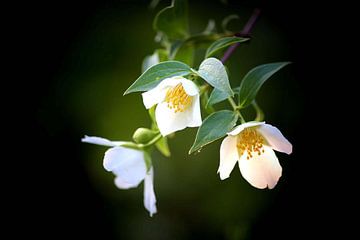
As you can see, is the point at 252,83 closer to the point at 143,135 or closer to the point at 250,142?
the point at 250,142

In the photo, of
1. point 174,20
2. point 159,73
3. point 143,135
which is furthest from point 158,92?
point 174,20

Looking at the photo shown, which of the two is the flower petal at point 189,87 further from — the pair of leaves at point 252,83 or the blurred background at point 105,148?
the blurred background at point 105,148

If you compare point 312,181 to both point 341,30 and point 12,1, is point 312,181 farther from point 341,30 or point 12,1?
point 12,1

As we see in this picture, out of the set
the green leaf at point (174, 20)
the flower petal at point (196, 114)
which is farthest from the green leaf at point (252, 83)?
the green leaf at point (174, 20)

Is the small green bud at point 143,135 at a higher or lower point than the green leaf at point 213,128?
higher

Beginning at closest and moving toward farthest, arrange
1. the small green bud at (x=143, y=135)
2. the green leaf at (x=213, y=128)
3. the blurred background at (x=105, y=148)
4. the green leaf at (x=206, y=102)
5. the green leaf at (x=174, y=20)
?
the green leaf at (x=213, y=128)
the green leaf at (x=206, y=102)
the small green bud at (x=143, y=135)
the green leaf at (x=174, y=20)
the blurred background at (x=105, y=148)

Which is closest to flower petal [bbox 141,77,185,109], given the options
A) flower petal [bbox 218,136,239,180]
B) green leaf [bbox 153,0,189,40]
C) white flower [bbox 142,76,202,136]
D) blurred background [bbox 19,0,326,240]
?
white flower [bbox 142,76,202,136]

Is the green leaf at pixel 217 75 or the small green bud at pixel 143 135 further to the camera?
the small green bud at pixel 143 135
